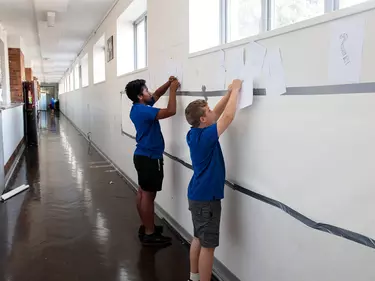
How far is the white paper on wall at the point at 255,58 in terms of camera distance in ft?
6.68

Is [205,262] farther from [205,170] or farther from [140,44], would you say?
[140,44]

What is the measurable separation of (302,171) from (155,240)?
185 cm

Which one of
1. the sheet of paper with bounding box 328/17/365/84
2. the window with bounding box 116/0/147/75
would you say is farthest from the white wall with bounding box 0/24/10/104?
the sheet of paper with bounding box 328/17/365/84

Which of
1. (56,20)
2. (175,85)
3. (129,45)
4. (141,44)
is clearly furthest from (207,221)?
(56,20)

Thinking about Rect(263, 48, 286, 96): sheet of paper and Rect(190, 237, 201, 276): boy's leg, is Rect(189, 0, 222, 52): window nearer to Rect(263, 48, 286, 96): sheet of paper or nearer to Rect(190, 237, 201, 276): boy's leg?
Rect(263, 48, 286, 96): sheet of paper

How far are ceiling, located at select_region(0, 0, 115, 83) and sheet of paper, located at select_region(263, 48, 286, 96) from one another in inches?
194

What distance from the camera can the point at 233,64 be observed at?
2.33m

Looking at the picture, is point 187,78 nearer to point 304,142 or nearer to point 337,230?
point 304,142

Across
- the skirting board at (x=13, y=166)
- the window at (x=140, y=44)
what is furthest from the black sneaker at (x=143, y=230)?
the window at (x=140, y=44)

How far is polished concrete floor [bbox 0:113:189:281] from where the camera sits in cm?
275

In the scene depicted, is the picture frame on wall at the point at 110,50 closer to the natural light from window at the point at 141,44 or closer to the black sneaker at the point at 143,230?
the natural light from window at the point at 141,44

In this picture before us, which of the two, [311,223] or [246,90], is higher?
[246,90]

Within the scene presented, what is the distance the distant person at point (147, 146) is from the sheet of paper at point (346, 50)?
5.68ft

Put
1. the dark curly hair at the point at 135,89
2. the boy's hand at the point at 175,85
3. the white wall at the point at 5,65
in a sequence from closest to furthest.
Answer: the dark curly hair at the point at 135,89 < the boy's hand at the point at 175,85 < the white wall at the point at 5,65
